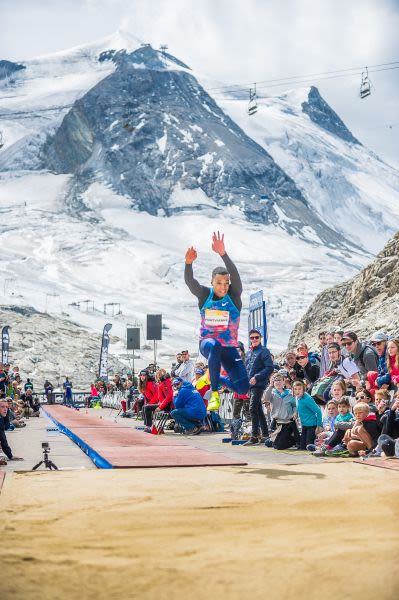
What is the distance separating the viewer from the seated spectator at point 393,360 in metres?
10.3

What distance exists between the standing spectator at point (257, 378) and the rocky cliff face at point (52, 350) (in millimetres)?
58531

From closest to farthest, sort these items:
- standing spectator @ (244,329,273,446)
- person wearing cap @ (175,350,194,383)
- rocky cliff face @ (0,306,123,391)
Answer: standing spectator @ (244,329,273,446)
person wearing cap @ (175,350,194,383)
rocky cliff face @ (0,306,123,391)

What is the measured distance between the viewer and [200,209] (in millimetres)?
177500

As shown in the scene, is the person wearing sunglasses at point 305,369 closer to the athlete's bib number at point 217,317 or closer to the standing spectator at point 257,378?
the standing spectator at point 257,378

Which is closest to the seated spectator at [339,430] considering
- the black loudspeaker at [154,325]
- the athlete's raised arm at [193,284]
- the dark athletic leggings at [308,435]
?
the dark athletic leggings at [308,435]

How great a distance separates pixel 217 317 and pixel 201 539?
7.65 m

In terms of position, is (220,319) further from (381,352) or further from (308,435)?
(381,352)

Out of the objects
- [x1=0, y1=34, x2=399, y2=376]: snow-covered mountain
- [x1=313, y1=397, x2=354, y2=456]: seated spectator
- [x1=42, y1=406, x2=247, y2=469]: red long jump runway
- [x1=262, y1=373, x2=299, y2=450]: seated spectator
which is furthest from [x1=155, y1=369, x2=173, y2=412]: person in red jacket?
[x1=0, y1=34, x2=399, y2=376]: snow-covered mountain

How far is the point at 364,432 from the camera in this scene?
1002cm

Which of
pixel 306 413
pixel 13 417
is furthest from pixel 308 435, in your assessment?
pixel 13 417

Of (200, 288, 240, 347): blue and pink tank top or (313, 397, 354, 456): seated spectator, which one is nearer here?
(313, 397, 354, 456): seated spectator

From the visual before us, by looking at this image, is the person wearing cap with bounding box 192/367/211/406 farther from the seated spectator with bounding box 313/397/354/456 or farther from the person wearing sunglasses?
the seated spectator with bounding box 313/397/354/456

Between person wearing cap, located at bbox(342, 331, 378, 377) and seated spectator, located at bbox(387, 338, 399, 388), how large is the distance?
1378mm

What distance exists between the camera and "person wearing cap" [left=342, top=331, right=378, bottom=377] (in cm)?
1209
